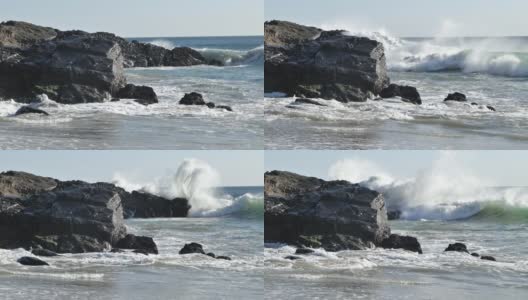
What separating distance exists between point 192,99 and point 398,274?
665cm

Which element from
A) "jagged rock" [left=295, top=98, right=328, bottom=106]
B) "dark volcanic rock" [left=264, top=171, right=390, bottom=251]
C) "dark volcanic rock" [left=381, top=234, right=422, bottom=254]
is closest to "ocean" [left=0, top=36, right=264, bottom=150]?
"jagged rock" [left=295, top=98, right=328, bottom=106]

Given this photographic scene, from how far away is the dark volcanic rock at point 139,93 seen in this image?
860 inches

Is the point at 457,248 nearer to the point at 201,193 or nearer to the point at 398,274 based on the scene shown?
A: the point at 398,274

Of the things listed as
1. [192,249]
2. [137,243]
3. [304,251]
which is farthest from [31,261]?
[304,251]

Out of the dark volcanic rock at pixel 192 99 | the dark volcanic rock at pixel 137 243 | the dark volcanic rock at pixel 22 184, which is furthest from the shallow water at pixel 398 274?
Result: the dark volcanic rock at pixel 22 184

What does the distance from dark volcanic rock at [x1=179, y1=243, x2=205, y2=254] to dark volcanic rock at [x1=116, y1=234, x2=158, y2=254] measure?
0.54 m

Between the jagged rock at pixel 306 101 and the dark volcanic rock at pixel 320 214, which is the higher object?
the jagged rock at pixel 306 101

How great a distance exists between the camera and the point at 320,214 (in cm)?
1942

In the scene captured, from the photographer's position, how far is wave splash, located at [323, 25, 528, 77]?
30.2m

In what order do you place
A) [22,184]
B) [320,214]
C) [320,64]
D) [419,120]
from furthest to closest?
[320,64]
[22,184]
[419,120]
[320,214]

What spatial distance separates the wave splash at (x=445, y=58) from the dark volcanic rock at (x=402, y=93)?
534 cm

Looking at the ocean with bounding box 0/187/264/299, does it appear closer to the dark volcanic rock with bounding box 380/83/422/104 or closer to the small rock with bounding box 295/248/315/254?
the small rock with bounding box 295/248/315/254

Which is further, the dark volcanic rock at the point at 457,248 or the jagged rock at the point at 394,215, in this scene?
the jagged rock at the point at 394,215

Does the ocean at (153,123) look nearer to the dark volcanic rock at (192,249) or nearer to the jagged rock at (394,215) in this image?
the dark volcanic rock at (192,249)
